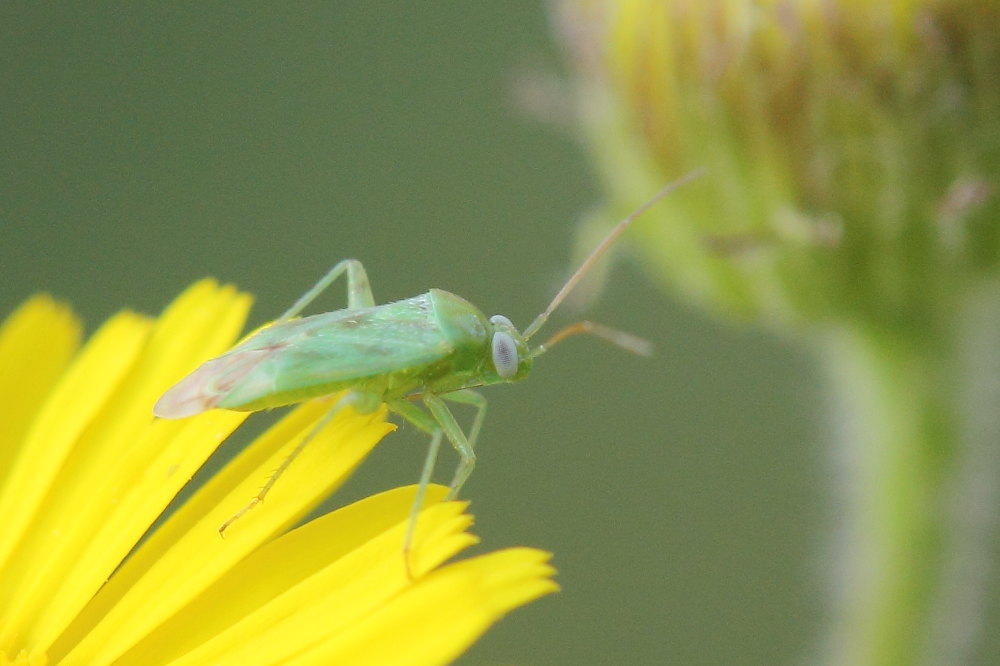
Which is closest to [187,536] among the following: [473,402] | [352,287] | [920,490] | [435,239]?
[473,402]

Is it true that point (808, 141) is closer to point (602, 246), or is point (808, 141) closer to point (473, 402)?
point (602, 246)

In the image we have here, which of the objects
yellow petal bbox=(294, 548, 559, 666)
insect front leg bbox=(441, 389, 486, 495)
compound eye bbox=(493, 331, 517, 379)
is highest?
compound eye bbox=(493, 331, 517, 379)

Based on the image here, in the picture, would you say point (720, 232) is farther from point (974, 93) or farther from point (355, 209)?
point (355, 209)

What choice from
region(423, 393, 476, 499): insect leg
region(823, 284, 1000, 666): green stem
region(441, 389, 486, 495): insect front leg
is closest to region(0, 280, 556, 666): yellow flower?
region(423, 393, 476, 499): insect leg

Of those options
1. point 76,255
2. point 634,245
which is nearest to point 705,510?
point 634,245

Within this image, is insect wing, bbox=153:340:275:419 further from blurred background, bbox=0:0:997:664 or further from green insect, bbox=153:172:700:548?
blurred background, bbox=0:0:997:664

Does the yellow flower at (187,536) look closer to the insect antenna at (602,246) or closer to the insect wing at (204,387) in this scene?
the insect wing at (204,387)
